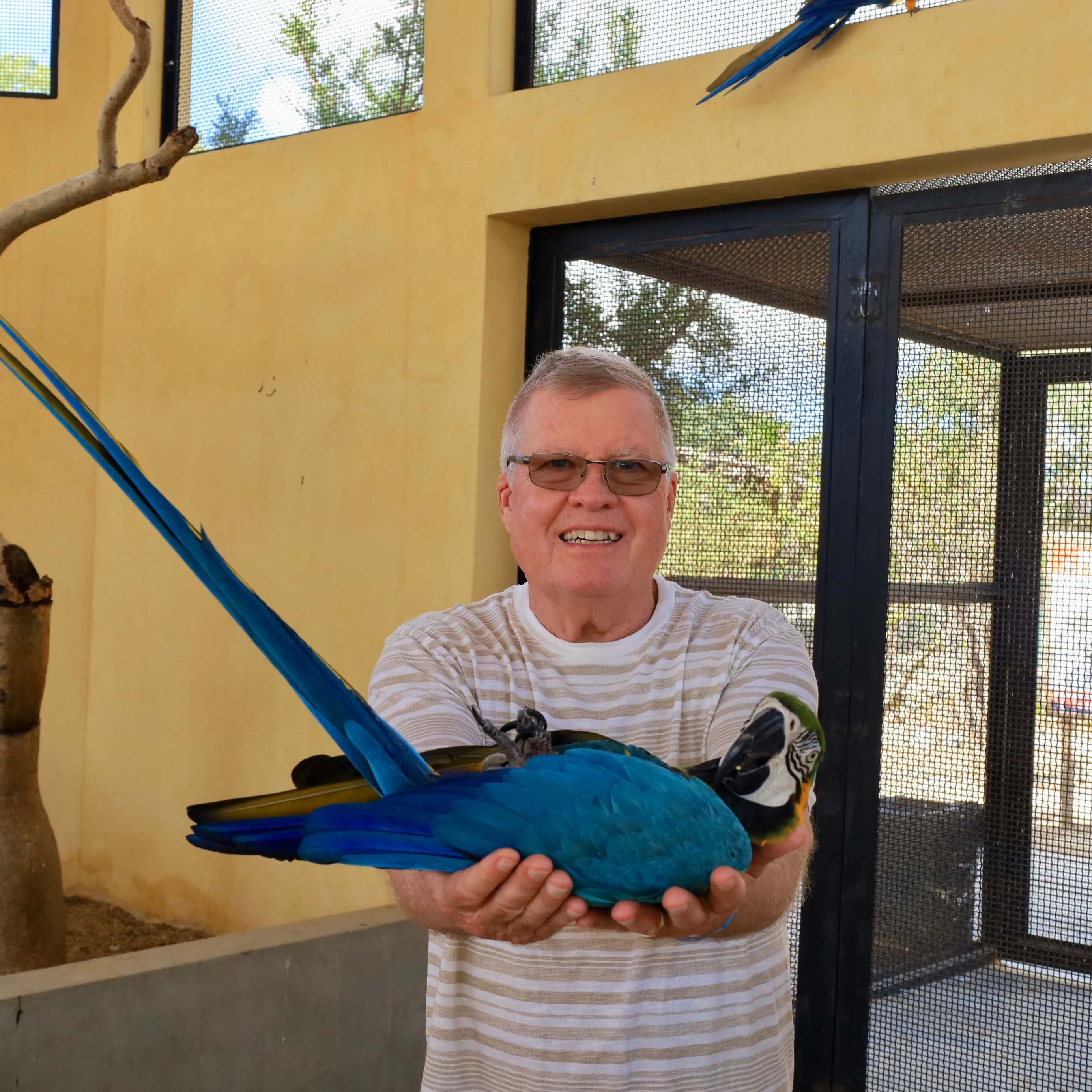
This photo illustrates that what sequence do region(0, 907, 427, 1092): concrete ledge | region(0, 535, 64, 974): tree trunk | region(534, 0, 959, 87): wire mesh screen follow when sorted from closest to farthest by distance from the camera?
region(0, 907, 427, 1092): concrete ledge
region(534, 0, 959, 87): wire mesh screen
region(0, 535, 64, 974): tree trunk

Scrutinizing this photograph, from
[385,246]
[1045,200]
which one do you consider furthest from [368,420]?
[1045,200]

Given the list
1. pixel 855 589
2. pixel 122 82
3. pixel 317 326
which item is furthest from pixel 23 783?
pixel 855 589

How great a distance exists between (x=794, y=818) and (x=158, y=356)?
3.39 metres

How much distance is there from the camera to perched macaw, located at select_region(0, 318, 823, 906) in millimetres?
915

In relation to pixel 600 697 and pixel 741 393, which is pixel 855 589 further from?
pixel 600 697

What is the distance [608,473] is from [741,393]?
1.77 m

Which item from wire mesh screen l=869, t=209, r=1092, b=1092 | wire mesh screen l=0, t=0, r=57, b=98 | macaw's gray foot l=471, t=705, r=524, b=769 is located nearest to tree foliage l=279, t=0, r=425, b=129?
wire mesh screen l=0, t=0, r=57, b=98

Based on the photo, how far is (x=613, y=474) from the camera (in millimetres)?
1266

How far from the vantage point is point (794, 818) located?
3.28 feet

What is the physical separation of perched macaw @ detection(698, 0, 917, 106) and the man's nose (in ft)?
5.74

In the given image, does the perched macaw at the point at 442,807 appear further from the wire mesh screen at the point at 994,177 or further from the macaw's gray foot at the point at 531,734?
the wire mesh screen at the point at 994,177

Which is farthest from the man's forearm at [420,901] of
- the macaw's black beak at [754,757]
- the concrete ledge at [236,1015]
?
the concrete ledge at [236,1015]

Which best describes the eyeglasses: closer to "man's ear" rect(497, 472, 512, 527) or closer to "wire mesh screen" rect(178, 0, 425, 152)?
"man's ear" rect(497, 472, 512, 527)

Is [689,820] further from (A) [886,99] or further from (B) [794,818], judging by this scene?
(A) [886,99]
